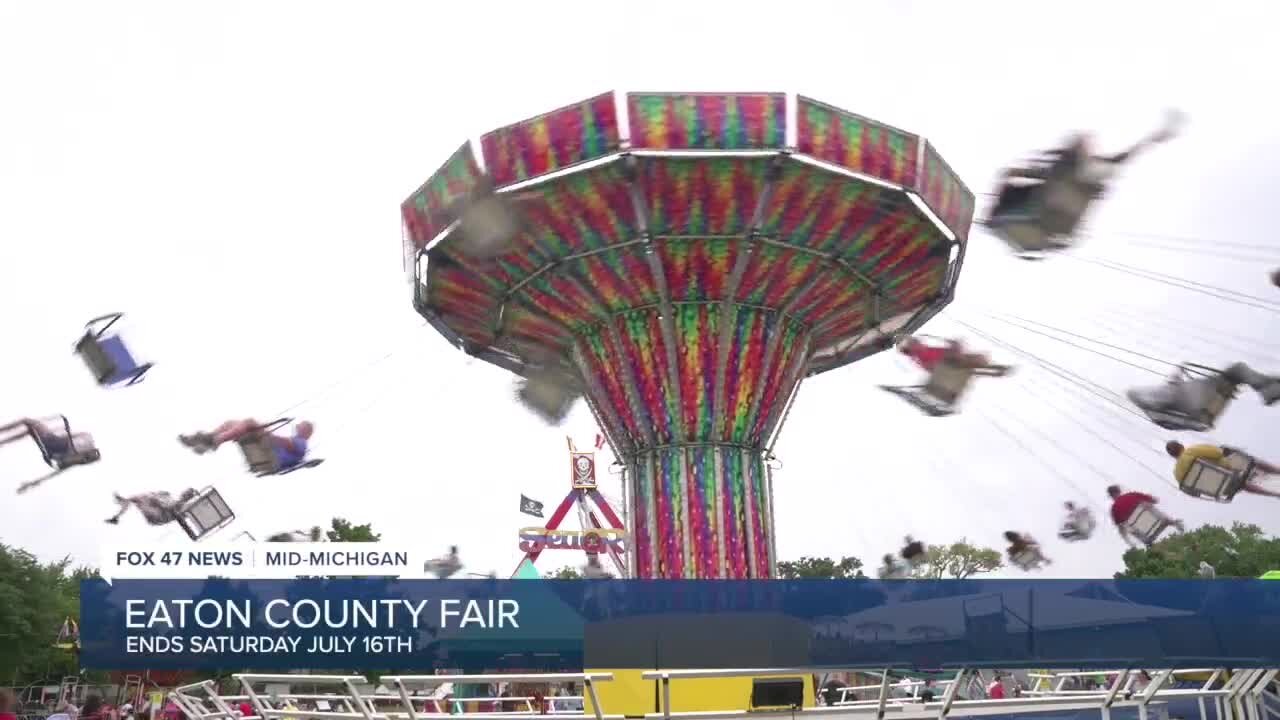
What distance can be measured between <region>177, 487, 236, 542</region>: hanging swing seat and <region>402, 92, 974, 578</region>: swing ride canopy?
16.1 ft

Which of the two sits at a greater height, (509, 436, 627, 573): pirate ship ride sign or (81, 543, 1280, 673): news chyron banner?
(509, 436, 627, 573): pirate ship ride sign

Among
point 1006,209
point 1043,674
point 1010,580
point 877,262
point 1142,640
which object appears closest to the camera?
point 1142,640

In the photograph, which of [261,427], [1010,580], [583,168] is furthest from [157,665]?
[261,427]

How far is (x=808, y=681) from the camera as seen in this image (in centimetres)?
1425

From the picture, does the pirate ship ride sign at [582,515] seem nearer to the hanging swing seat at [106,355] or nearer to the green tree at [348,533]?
the green tree at [348,533]

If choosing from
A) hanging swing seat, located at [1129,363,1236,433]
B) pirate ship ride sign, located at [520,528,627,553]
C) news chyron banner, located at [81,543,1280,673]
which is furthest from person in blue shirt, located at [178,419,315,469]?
pirate ship ride sign, located at [520,528,627,553]

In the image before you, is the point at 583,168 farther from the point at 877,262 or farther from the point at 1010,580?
the point at 1010,580

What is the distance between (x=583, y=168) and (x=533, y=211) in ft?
4.12

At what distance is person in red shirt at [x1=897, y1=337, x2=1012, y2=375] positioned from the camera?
2030 cm

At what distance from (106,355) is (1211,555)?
174ft

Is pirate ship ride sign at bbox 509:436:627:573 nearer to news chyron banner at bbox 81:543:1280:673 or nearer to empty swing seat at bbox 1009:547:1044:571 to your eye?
empty swing seat at bbox 1009:547:1044:571

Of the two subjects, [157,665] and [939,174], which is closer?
[157,665]

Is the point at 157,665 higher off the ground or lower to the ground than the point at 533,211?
lower

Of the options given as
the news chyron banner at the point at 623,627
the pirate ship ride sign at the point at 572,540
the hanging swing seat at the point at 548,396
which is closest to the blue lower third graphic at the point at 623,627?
the news chyron banner at the point at 623,627
